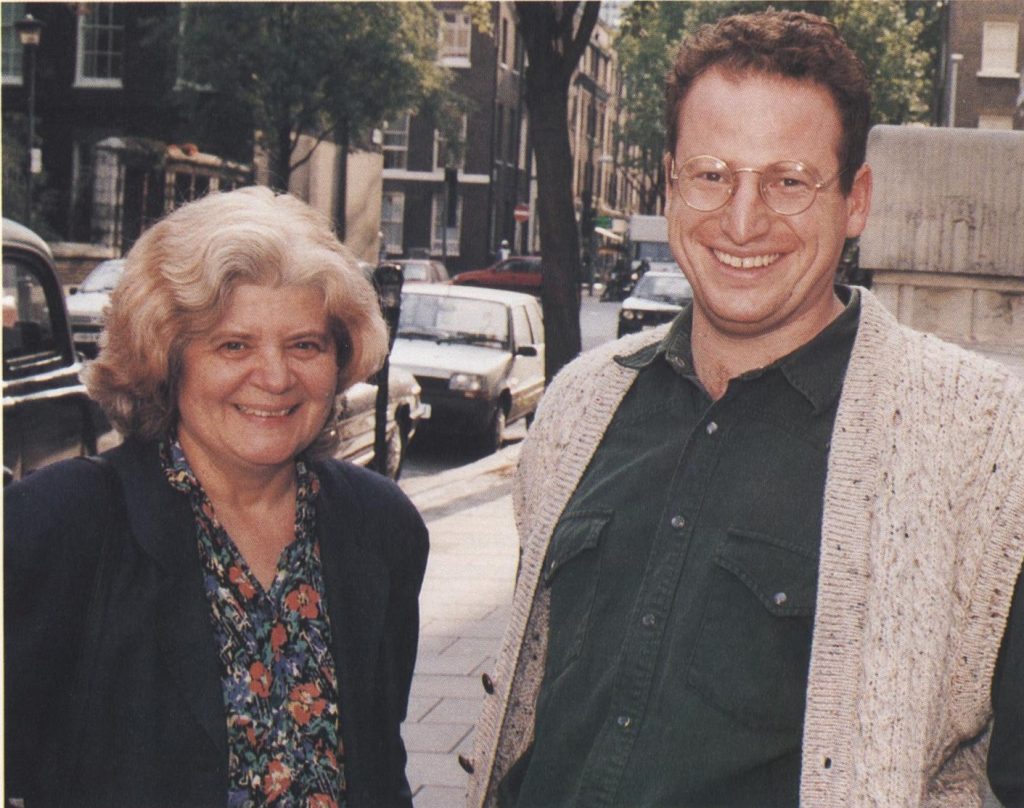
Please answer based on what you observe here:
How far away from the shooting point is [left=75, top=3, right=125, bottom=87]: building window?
106 ft

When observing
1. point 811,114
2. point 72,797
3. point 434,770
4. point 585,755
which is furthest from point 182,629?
point 434,770

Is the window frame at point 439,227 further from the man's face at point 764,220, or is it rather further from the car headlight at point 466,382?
the man's face at point 764,220

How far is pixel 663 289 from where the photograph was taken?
26609 millimetres

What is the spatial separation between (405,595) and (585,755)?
0.70 metres

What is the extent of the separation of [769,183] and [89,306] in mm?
14187

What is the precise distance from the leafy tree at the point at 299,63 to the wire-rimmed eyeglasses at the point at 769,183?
26220mm

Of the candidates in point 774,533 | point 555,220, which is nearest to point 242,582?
point 774,533

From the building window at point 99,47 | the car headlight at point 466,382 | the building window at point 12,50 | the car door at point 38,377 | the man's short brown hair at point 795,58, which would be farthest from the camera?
the building window at point 99,47

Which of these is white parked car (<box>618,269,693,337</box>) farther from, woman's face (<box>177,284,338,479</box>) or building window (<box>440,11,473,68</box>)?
building window (<box>440,11,473,68</box>)

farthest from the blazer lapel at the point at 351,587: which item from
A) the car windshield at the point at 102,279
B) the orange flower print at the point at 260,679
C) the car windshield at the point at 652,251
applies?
the car windshield at the point at 652,251

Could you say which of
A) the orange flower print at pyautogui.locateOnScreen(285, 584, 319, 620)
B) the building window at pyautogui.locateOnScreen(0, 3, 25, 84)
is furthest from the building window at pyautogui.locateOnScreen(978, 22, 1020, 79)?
the orange flower print at pyautogui.locateOnScreen(285, 584, 319, 620)

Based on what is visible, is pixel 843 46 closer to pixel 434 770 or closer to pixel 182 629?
pixel 182 629

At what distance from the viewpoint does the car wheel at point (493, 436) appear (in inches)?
541

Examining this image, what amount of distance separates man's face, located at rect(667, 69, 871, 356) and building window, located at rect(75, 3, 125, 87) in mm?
31958
